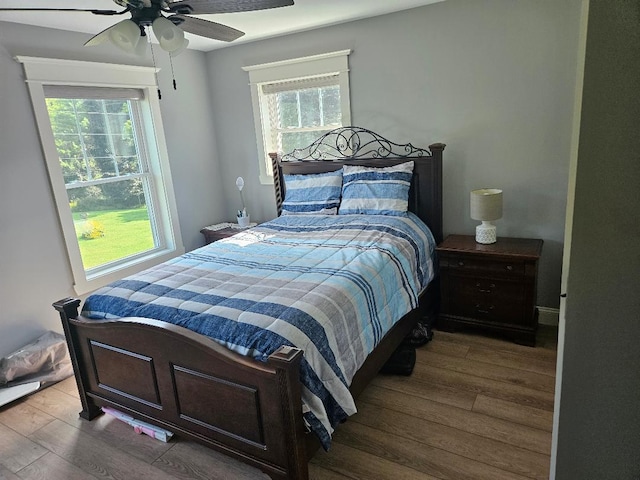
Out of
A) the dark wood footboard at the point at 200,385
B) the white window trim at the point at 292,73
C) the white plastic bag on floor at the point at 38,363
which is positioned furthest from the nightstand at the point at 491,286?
the white plastic bag on floor at the point at 38,363

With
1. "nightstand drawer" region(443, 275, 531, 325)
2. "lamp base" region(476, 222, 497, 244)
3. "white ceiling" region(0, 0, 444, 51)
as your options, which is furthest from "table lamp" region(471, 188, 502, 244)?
"white ceiling" region(0, 0, 444, 51)

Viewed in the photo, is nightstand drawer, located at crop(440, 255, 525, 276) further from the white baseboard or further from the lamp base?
the white baseboard

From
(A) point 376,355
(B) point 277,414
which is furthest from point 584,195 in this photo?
(A) point 376,355

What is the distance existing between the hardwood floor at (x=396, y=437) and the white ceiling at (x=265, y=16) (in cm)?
242

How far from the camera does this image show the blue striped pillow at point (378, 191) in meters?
3.16

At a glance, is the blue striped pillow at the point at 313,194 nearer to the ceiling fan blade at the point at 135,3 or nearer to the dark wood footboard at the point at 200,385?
the dark wood footboard at the point at 200,385

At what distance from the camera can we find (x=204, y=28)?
7.00 feet

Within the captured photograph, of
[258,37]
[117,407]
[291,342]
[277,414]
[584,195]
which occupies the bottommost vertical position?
[117,407]

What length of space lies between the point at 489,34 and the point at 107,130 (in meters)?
3.02

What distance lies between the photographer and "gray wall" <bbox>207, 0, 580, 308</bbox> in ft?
9.15

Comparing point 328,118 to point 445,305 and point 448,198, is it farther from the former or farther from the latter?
point 445,305

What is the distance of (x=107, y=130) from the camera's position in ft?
11.2

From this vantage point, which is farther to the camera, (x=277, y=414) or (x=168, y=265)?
(x=168, y=265)

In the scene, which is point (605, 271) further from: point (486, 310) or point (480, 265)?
point (486, 310)
